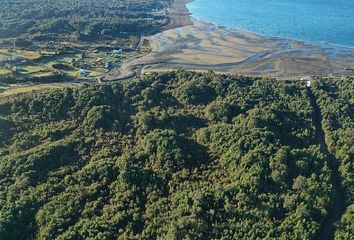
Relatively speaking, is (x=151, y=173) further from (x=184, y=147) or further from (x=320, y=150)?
(x=320, y=150)

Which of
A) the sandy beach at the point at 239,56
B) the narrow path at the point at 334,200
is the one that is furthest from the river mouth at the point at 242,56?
the narrow path at the point at 334,200

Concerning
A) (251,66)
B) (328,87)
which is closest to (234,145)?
(328,87)

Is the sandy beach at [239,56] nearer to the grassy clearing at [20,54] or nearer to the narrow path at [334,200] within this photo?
the grassy clearing at [20,54]

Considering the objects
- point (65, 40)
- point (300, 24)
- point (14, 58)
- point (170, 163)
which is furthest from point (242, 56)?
point (170, 163)

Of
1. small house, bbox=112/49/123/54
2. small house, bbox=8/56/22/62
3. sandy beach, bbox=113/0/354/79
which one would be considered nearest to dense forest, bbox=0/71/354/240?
sandy beach, bbox=113/0/354/79

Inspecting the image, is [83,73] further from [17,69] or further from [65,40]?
[65,40]

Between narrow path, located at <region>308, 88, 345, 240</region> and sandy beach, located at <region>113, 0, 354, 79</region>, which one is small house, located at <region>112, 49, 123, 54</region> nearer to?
sandy beach, located at <region>113, 0, 354, 79</region>
